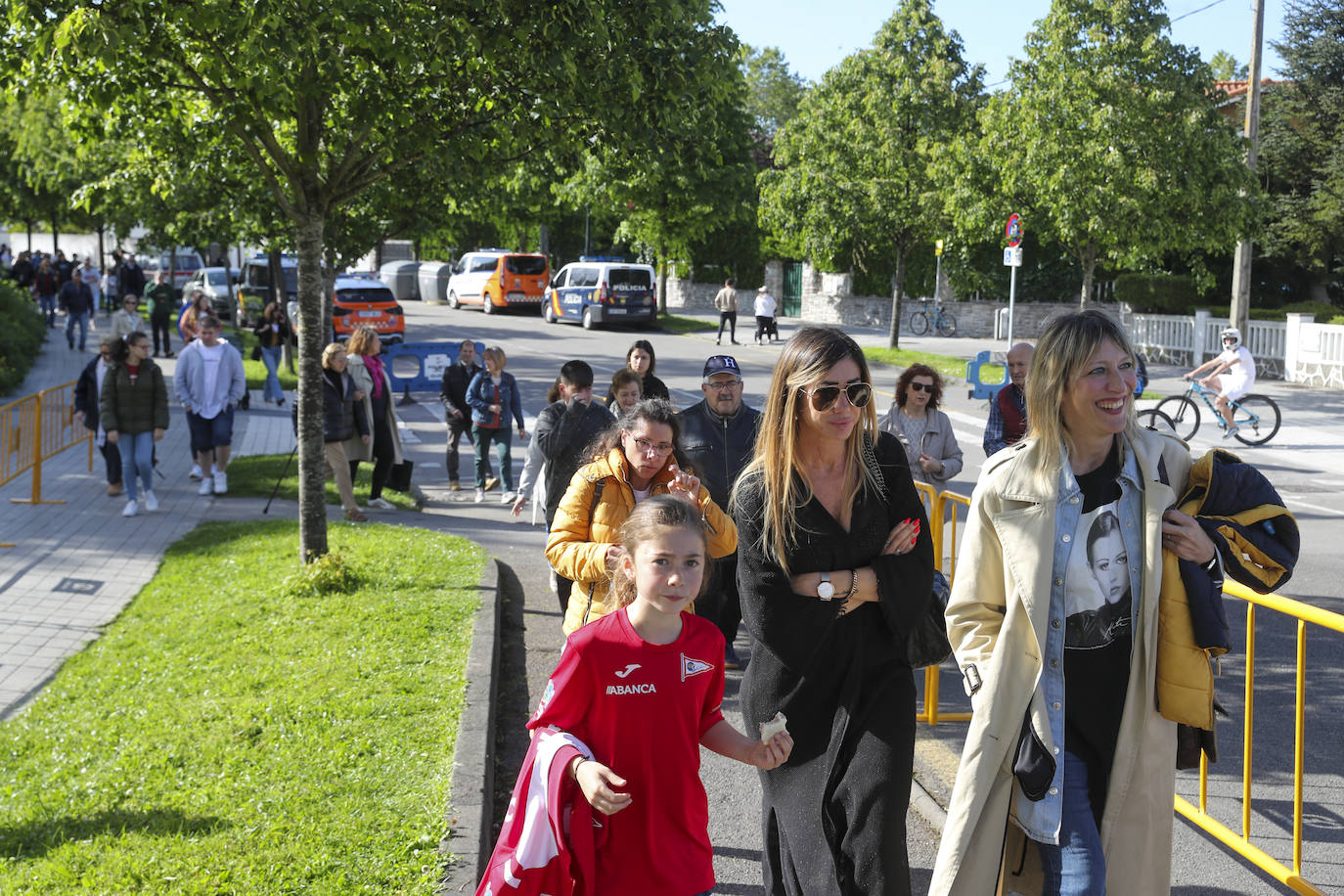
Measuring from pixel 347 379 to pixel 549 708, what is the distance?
912 cm

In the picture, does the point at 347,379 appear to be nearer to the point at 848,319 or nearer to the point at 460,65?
the point at 460,65

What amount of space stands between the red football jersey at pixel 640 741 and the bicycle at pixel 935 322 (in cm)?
3546

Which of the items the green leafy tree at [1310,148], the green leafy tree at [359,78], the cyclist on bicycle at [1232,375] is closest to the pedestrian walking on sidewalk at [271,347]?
the green leafy tree at [359,78]

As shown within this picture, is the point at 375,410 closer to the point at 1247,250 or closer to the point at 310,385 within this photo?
the point at 310,385

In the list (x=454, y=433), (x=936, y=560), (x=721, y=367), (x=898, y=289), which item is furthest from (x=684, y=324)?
(x=936, y=560)

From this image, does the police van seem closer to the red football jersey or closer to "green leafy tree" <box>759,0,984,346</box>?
"green leafy tree" <box>759,0,984,346</box>

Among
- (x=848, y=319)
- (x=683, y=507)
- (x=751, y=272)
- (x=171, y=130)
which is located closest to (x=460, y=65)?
(x=171, y=130)

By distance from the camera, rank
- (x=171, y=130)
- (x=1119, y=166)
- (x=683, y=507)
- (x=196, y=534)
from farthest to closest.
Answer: (x=1119, y=166) < (x=196, y=534) < (x=171, y=130) < (x=683, y=507)

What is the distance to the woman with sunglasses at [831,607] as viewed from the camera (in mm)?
3445

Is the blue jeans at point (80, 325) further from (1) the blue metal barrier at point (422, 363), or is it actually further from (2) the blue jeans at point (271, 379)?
(1) the blue metal barrier at point (422, 363)

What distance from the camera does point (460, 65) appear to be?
8.77 meters

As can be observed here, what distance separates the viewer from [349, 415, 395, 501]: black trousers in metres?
12.5

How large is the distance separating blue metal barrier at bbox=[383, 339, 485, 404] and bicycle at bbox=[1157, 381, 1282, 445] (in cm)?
1162

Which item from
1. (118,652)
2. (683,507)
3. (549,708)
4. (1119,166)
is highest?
(1119,166)
